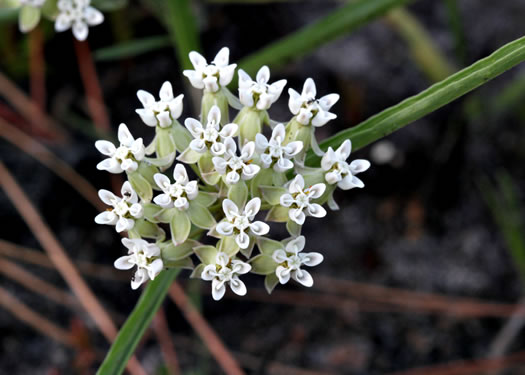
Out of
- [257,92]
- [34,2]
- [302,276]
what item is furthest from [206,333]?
[34,2]

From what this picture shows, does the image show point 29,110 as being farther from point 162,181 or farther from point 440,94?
point 440,94

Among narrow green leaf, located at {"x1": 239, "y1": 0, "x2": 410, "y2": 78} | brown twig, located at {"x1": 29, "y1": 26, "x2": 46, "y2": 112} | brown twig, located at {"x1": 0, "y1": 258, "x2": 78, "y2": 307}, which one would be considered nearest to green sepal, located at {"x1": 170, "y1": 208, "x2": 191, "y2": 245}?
narrow green leaf, located at {"x1": 239, "y1": 0, "x2": 410, "y2": 78}

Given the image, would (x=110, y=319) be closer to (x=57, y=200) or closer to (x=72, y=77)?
(x=57, y=200)

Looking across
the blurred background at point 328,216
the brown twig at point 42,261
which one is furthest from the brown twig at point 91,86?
the brown twig at point 42,261

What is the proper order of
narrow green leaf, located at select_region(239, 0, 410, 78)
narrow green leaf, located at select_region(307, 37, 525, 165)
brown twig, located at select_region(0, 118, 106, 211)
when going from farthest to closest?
brown twig, located at select_region(0, 118, 106, 211), narrow green leaf, located at select_region(239, 0, 410, 78), narrow green leaf, located at select_region(307, 37, 525, 165)

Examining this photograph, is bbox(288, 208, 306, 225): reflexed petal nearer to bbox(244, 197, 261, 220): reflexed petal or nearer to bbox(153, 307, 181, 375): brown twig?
bbox(244, 197, 261, 220): reflexed petal

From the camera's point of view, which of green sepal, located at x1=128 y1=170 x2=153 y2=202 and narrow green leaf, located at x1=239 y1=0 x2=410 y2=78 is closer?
green sepal, located at x1=128 y1=170 x2=153 y2=202
